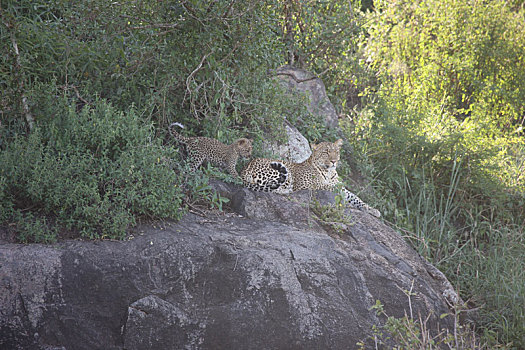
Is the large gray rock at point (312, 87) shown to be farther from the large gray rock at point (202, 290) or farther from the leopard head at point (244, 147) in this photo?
the large gray rock at point (202, 290)

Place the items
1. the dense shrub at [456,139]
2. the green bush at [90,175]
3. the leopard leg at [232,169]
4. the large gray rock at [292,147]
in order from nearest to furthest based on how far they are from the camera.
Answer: the green bush at [90,175]
the leopard leg at [232,169]
the dense shrub at [456,139]
the large gray rock at [292,147]

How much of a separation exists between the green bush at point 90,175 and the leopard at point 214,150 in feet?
4.67

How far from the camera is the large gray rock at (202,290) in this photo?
4.18 m

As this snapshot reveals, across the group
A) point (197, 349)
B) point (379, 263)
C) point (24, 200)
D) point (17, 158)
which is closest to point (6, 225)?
point (24, 200)

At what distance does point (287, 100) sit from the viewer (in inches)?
328

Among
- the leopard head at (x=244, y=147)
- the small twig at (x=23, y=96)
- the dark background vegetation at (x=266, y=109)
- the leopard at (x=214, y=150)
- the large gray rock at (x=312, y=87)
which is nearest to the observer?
the dark background vegetation at (x=266, y=109)

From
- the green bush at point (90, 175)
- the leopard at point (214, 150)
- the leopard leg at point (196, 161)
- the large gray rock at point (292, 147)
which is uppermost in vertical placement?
the green bush at point (90, 175)

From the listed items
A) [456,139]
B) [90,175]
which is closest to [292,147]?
[456,139]

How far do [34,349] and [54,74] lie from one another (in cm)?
305

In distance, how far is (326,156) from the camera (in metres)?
7.32

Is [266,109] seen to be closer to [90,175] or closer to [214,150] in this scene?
[214,150]

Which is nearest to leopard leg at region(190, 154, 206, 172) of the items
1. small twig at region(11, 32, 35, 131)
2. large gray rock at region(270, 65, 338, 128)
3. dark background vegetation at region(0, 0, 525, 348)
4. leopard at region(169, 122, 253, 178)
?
leopard at region(169, 122, 253, 178)

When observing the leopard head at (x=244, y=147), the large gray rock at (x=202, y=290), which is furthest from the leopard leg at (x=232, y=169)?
the large gray rock at (x=202, y=290)

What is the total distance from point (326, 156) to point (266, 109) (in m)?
1.04
